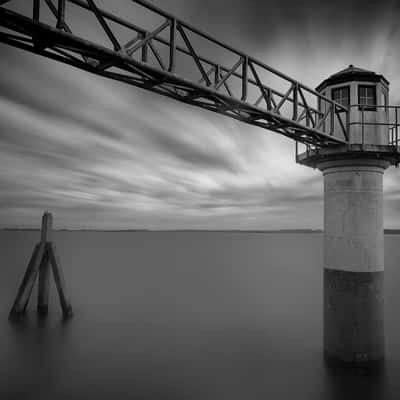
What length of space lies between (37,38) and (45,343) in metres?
20.6

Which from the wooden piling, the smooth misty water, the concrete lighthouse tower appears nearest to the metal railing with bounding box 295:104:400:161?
the concrete lighthouse tower

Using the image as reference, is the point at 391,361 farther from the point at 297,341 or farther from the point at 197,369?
the point at 197,369

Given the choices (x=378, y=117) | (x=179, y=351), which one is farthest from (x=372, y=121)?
(x=179, y=351)

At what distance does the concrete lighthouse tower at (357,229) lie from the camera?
12461 millimetres

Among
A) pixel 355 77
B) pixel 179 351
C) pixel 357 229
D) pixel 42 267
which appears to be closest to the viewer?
pixel 357 229

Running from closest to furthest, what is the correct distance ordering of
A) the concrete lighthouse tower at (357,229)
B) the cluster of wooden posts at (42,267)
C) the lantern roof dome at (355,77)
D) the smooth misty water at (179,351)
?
1. the concrete lighthouse tower at (357,229)
2. the lantern roof dome at (355,77)
3. the smooth misty water at (179,351)
4. the cluster of wooden posts at (42,267)

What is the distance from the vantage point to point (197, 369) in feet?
56.6

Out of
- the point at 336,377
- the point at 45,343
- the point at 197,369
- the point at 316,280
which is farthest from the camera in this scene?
the point at 316,280

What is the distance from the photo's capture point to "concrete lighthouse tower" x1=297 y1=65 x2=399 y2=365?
12461 mm

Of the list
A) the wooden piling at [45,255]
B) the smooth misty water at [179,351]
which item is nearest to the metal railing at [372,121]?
the smooth misty water at [179,351]

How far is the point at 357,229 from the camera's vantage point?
41.2ft

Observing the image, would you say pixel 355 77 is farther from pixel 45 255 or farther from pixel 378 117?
pixel 45 255

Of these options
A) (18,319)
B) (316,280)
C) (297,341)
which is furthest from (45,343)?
(316,280)

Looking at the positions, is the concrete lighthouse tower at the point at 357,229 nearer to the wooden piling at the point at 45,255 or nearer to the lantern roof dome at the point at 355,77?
the lantern roof dome at the point at 355,77
